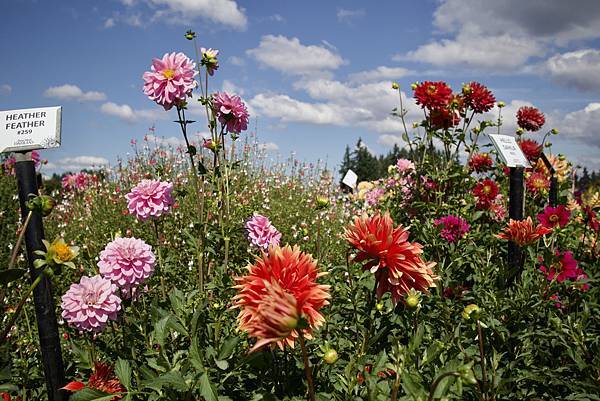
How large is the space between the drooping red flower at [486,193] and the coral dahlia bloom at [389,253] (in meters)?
1.82

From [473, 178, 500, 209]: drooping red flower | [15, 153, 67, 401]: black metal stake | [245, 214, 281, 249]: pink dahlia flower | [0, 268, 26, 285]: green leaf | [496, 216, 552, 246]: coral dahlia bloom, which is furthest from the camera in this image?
[473, 178, 500, 209]: drooping red flower

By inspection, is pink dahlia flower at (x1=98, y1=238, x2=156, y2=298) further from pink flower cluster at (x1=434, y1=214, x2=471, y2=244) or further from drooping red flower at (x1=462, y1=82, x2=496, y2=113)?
drooping red flower at (x1=462, y1=82, x2=496, y2=113)

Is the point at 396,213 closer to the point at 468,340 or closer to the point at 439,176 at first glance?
the point at 439,176

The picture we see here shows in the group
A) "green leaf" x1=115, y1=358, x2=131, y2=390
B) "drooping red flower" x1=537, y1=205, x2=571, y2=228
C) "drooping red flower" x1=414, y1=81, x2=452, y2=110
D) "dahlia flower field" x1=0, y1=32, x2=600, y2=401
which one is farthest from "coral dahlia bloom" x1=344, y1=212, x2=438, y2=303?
"drooping red flower" x1=414, y1=81, x2=452, y2=110

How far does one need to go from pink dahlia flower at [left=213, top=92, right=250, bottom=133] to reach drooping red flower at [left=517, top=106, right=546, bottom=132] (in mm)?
2543

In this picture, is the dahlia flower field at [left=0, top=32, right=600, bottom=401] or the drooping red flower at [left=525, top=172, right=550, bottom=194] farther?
the drooping red flower at [left=525, top=172, right=550, bottom=194]

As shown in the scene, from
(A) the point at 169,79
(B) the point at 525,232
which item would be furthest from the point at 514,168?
(A) the point at 169,79

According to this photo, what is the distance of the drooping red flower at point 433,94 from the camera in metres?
3.04

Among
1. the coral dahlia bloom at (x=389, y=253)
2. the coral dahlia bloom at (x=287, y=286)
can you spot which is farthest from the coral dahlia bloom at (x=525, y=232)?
the coral dahlia bloom at (x=287, y=286)

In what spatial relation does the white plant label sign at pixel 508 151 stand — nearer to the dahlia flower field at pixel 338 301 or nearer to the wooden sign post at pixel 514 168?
the wooden sign post at pixel 514 168

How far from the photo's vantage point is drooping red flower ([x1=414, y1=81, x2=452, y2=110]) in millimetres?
3035

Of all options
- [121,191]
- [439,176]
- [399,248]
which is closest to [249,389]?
[399,248]

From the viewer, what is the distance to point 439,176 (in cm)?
305

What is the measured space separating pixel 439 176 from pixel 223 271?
5.55 feet
